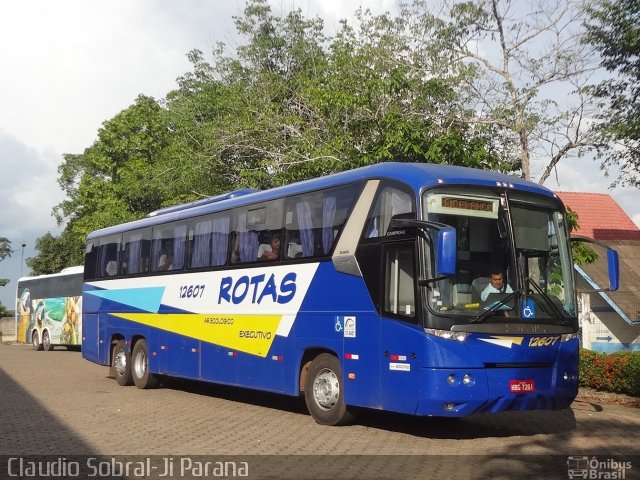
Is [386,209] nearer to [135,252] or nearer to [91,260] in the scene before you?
[135,252]

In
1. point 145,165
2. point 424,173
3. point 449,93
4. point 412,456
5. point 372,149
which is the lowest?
point 412,456

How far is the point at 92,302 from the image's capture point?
69.3 ft

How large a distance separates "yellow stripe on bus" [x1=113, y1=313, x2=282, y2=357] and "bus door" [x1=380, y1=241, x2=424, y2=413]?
2891mm

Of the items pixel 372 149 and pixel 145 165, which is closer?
pixel 372 149

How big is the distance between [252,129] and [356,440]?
15723 mm

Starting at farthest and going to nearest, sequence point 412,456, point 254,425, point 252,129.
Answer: point 252,129 → point 254,425 → point 412,456

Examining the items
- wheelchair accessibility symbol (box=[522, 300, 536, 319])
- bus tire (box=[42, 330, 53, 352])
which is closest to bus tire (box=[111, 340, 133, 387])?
wheelchair accessibility symbol (box=[522, 300, 536, 319])

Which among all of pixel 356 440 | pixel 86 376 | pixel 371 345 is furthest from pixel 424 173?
pixel 86 376

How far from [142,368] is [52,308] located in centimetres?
2041

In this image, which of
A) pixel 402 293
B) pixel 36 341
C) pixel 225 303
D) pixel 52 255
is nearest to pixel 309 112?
pixel 225 303

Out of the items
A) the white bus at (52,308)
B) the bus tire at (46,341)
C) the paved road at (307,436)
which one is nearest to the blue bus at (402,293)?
the paved road at (307,436)

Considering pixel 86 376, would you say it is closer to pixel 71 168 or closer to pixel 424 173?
pixel 424 173

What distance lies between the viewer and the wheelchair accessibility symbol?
10.7m

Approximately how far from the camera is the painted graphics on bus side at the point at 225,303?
13359 mm
